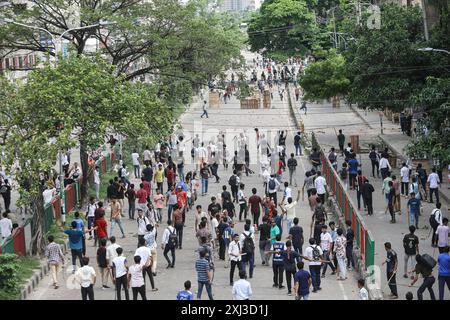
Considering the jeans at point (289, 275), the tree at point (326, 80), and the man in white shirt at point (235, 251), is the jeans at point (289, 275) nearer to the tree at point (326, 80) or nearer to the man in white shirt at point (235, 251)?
the man in white shirt at point (235, 251)

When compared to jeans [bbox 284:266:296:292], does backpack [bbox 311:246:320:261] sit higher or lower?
higher

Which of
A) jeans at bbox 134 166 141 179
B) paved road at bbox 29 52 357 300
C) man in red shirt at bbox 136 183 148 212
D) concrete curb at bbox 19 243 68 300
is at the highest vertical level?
man in red shirt at bbox 136 183 148 212

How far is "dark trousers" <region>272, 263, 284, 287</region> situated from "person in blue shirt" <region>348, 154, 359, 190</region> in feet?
38.8

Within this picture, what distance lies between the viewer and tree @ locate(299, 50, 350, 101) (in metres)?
47.7

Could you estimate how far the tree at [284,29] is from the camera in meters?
88.0

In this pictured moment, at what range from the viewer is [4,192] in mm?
29078

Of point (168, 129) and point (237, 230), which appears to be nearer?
point (237, 230)

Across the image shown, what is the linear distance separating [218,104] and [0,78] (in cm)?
4009

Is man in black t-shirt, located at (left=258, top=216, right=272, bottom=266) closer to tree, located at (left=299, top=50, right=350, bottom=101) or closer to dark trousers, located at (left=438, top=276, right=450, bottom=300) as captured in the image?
dark trousers, located at (left=438, top=276, right=450, bottom=300)

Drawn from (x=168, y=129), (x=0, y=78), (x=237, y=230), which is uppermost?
(x=0, y=78)

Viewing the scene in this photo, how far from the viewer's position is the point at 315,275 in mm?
20281

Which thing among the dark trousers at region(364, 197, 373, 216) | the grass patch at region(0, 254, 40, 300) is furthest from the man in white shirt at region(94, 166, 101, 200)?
the grass patch at region(0, 254, 40, 300)
